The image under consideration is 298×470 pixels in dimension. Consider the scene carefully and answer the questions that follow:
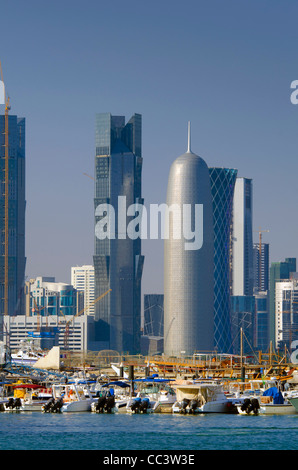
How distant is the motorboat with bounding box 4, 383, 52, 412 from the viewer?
11138 centimetres

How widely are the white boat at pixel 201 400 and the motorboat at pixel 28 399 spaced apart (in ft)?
55.7

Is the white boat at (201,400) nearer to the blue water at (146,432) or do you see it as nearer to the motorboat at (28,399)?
the blue water at (146,432)

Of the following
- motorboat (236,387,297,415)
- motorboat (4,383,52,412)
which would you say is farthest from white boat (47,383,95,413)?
motorboat (236,387,297,415)

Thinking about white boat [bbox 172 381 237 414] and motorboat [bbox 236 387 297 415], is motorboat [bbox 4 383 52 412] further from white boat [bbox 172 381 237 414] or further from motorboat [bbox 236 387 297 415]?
motorboat [bbox 236 387 297 415]

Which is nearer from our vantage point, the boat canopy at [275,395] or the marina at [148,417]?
the marina at [148,417]

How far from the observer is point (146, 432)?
8556 centimetres

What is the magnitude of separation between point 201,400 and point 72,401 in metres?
15.1

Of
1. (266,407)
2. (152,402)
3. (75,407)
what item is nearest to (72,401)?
(75,407)

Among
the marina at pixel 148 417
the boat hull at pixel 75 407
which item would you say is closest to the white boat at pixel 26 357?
the marina at pixel 148 417

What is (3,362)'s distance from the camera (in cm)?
16500

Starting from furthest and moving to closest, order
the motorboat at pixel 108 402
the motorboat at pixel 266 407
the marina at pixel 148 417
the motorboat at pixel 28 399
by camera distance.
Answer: the motorboat at pixel 28 399 < the motorboat at pixel 108 402 < the motorboat at pixel 266 407 < the marina at pixel 148 417

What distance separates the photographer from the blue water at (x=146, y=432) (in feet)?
251

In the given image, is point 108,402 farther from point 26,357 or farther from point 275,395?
point 26,357
